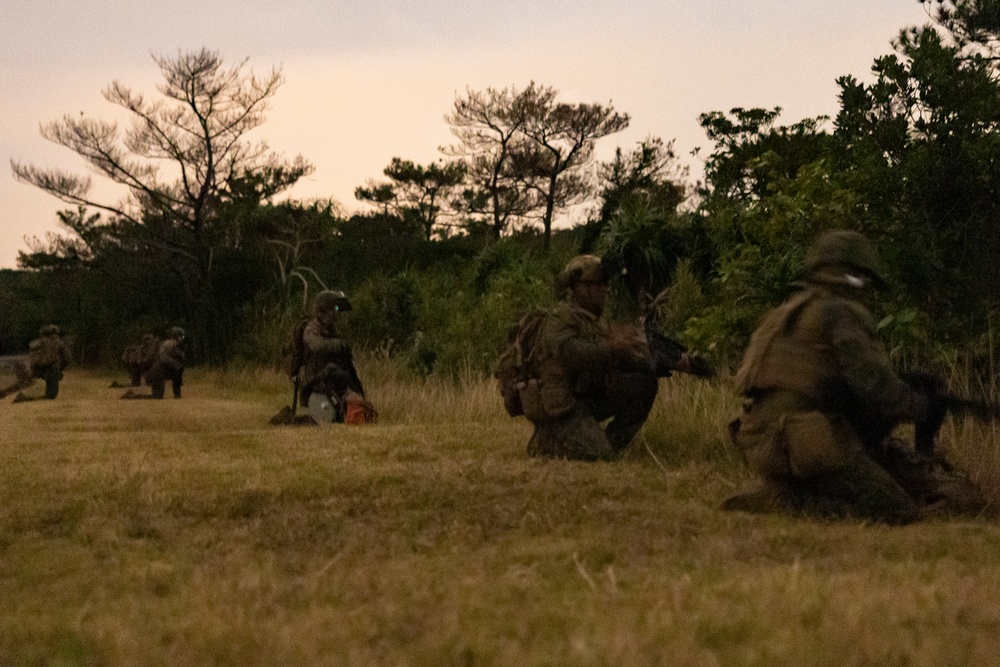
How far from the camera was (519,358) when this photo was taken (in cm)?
847

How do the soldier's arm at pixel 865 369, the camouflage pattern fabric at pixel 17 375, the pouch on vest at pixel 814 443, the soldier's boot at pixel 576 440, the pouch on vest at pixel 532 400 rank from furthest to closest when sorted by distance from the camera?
the camouflage pattern fabric at pixel 17 375, the pouch on vest at pixel 532 400, the soldier's boot at pixel 576 440, the pouch on vest at pixel 814 443, the soldier's arm at pixel 865 369

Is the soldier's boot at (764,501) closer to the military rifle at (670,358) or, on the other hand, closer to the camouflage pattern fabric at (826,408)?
the camouflage pattern fabric at (826,408)

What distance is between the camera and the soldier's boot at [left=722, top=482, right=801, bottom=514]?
5.93 meters

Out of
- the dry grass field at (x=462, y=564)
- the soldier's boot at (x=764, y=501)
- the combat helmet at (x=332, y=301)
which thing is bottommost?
the dry grass field at (x=462, y=564)

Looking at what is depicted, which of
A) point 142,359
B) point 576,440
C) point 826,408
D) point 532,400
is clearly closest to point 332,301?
point 532,400

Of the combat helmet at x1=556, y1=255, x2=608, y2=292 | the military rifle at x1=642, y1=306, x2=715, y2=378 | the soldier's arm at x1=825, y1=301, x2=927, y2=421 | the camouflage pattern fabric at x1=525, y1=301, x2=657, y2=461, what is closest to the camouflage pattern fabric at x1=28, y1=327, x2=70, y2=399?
the camouflage pattern fabric at x1=525, y1=301, x2=657, y2=461

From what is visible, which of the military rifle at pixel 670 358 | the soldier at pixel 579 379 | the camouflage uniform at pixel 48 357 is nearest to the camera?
the military rifle at pixel 670 358

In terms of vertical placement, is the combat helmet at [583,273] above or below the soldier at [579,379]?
above

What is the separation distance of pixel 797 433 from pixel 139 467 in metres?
4.54

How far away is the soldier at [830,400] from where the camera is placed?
18.0 feet

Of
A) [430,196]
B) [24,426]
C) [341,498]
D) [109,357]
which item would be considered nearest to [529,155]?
[430,196]

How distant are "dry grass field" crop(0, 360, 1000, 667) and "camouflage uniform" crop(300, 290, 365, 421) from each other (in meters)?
3.28

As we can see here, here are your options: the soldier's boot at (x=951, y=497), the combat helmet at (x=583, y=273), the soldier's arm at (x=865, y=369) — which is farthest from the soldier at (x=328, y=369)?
the soldier's arm at (x=865, y=369)

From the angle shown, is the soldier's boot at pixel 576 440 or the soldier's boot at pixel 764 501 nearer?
the soldier's boot at pixel 764 501
